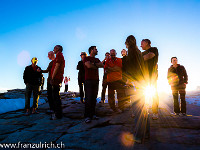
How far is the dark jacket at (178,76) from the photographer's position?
170 inches

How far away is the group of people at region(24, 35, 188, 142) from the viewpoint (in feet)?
6.65

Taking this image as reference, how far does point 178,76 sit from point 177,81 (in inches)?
7.8

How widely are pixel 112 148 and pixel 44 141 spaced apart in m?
1.24

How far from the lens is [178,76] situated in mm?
4340

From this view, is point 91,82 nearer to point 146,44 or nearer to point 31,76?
point 146,44

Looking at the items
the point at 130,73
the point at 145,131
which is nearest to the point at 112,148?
the point at 145,131

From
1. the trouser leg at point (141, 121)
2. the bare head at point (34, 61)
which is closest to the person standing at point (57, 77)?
the bare head at point (34, 61)

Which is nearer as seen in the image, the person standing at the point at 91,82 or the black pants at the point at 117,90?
the person standing at the point at 91,82

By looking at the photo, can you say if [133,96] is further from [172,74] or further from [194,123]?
[172,74]

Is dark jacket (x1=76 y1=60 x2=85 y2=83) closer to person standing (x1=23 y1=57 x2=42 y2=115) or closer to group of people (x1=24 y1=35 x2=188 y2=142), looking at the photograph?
group of people (x1=24 y1=35 x2=188 y2=142)

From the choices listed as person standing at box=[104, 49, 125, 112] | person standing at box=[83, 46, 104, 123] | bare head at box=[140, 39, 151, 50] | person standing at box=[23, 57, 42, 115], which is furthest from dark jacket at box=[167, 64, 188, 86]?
person standing at box=[23, 57, 42, 115]

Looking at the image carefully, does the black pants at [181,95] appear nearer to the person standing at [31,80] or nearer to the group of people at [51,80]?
the group of people at [51,80]

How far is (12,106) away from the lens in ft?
18.1

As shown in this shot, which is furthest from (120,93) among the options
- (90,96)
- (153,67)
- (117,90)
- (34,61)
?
(34,61)
